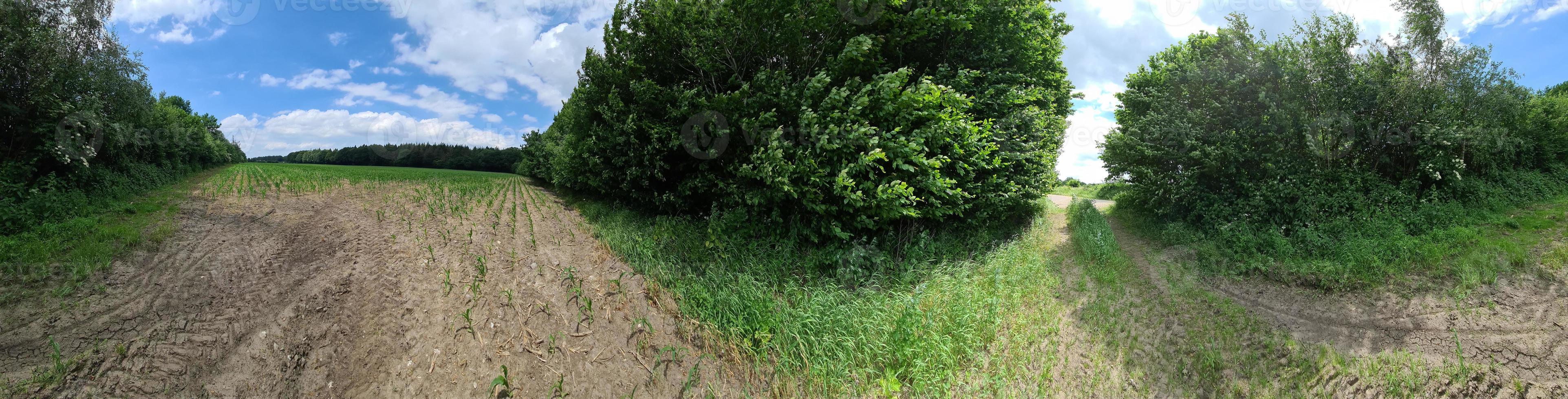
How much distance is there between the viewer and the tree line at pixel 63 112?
8.32 m

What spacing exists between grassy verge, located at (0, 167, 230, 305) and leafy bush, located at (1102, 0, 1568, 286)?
15787 millimetres

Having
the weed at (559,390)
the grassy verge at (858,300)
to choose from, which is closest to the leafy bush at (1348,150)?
the grassy verge at (858,300)

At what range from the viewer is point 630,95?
9867 millimetres

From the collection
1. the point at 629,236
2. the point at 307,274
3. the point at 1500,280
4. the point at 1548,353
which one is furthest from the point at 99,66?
the point at 1500,280

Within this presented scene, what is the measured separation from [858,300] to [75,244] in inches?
432

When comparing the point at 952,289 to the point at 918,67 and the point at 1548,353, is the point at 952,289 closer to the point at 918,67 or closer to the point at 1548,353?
the point at 918,67

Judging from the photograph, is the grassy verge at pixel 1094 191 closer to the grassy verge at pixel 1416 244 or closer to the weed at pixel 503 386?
the grassy verge at pixel 1416 244

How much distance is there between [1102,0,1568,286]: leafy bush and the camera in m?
7.29

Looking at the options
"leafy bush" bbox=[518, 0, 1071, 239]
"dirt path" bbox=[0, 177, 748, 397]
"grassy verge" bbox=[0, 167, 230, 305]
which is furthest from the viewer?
"leafy bush" bbox=[518, 0, 1071, 239]

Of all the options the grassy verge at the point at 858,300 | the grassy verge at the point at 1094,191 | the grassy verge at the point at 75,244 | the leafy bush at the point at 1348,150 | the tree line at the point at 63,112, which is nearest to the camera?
the grassy verge at the point at 858,300

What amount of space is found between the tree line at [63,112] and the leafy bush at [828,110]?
8.99 meters

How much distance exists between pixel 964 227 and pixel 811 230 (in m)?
3.38

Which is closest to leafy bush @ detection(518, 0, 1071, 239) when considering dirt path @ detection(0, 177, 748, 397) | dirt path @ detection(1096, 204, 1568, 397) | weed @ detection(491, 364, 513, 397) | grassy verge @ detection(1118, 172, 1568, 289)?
dirt path @ detection(0, 177, 748, 397)

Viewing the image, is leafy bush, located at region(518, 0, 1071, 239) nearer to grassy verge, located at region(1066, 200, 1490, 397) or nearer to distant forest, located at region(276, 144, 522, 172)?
grassy verge, located at region(1066, 200, 1490, 397)
